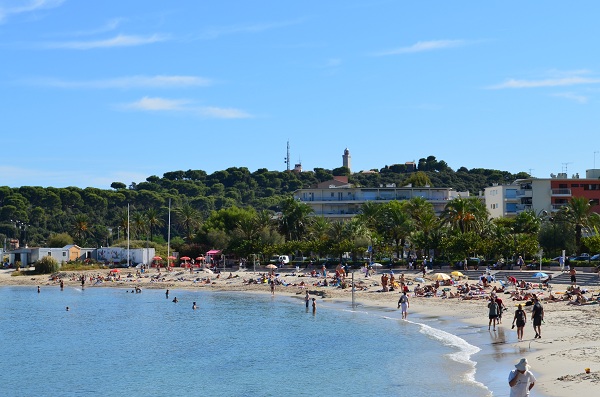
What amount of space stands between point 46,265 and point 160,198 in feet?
198

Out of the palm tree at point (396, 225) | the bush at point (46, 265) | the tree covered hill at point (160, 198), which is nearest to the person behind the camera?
the palm tree at point (396, 225)

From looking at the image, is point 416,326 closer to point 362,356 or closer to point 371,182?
point 362,356

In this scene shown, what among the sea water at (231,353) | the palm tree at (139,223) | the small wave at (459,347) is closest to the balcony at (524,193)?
the sea water at (231,353)

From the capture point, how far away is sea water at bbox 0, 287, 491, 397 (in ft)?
91.7

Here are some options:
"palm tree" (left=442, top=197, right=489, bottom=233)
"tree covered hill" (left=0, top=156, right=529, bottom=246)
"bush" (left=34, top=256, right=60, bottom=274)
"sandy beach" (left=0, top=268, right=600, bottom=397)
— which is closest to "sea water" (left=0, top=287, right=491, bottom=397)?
"sandy beach" (left=0, top=268, right=600, bottom=397)

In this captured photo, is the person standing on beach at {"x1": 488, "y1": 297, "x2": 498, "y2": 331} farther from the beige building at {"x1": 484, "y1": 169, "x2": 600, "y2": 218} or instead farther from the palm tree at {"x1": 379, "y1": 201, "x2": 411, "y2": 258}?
the beige building at {"x1": 484, "y1": 169, "x2": 600, "y2": 218}

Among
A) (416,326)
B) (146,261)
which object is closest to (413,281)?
(416,326)

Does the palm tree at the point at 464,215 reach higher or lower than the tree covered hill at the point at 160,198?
lower

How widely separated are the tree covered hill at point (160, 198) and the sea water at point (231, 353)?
199 feet

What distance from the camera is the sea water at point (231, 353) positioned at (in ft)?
91.7

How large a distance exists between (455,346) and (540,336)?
370 cm

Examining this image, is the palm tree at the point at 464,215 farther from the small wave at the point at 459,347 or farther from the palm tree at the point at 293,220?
the small wave at the point at 459,347

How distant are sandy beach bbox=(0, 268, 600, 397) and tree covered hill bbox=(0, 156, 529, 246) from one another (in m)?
27.6

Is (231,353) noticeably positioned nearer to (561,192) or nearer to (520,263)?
(520,263)
